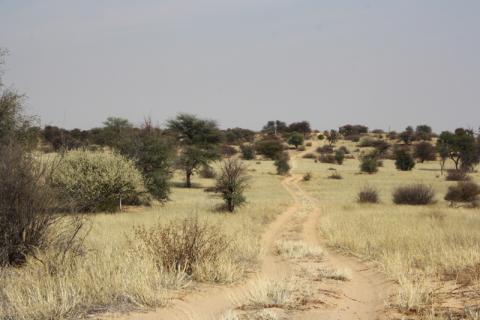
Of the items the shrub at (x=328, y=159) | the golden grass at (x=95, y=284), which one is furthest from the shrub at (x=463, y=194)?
the shrub at (x=328, y=159)

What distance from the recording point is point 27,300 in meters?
6.65

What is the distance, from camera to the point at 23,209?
9.89 metres

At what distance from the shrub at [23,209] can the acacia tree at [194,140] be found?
3579 cm

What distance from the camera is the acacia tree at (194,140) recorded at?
1833 inches

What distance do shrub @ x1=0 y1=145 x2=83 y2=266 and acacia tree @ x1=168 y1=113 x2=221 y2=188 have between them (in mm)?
35788

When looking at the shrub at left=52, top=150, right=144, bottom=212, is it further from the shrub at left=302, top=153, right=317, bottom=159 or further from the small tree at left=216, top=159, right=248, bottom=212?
the shrub at left=302, top=153, right=317, bottom=159

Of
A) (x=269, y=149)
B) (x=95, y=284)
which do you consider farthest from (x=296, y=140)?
(x=95, y=284)

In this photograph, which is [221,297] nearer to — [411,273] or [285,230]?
[411,273]

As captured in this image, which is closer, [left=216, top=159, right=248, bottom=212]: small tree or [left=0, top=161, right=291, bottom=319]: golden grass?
[left=0, top=161, right=291, bottom=319]: golden grass

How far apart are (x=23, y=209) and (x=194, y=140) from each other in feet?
125

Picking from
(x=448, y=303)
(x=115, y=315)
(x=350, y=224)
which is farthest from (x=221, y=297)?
(x=350, y=224)

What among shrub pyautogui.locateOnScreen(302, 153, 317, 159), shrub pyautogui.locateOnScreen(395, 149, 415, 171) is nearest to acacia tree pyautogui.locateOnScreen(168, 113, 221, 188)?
shrub pyautogui.locateOnScreen(395, 149, 415, 171)

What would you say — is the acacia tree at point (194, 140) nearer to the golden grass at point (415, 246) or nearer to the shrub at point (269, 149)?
the golden grass at point (415, 246)

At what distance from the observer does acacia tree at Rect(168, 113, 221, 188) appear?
153 feet
